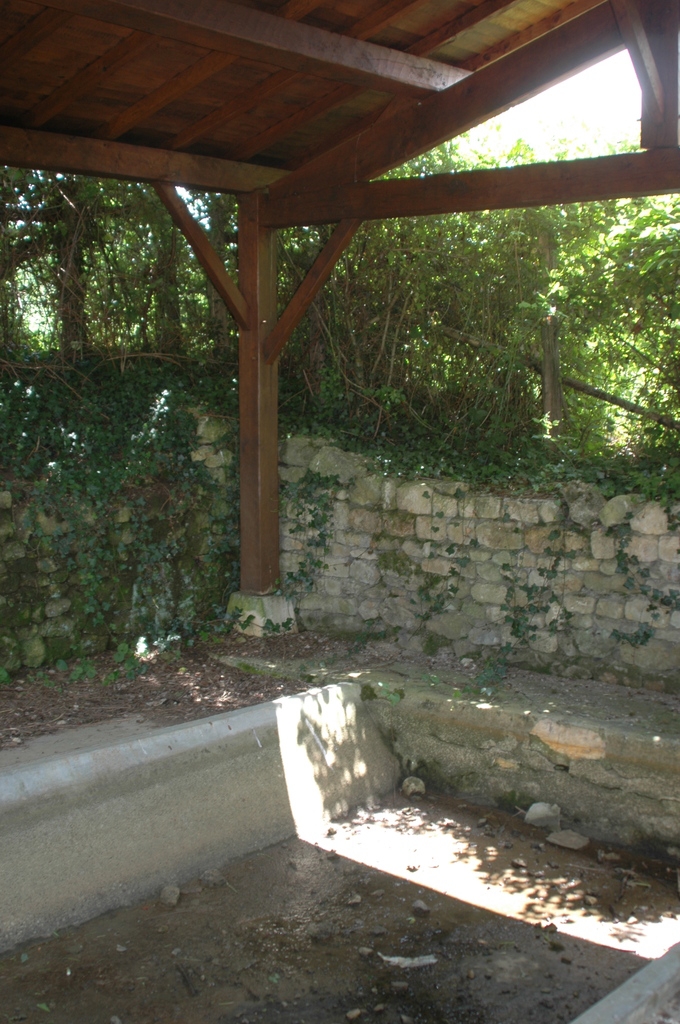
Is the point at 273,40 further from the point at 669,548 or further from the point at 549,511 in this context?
the point at 669,548

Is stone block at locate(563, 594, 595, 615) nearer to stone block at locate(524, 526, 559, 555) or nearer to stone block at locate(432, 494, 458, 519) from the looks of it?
stone block at locate(524, 526, 559, 555)

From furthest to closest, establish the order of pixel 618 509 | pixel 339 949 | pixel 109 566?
pixel 109 566, pixel 618 509, pixel 339 949

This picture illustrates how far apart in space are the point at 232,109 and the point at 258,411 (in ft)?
6.30

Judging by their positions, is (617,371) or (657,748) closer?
(657,748)

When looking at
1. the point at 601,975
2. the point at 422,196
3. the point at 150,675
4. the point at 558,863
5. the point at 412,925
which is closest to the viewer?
the point at 601,975

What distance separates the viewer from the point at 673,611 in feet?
15.8

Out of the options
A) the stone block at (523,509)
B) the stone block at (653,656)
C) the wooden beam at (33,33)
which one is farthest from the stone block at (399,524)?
the wooden beam at (33,33)

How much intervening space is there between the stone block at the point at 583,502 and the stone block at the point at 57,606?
3228mm

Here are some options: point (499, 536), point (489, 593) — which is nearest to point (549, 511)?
point (499, 536)

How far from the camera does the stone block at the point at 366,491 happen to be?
5906mm

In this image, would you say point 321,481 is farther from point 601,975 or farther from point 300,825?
point 601,975

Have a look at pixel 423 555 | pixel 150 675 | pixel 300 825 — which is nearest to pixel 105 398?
pixel 150 675

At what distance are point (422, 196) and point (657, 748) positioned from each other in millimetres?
3146

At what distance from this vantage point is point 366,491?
596 cm
